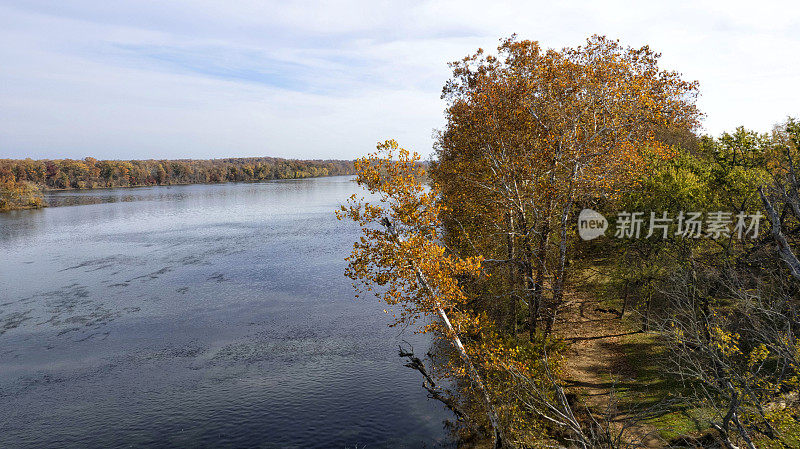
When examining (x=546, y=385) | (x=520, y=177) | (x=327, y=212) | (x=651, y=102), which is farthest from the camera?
(x=327, y=212)

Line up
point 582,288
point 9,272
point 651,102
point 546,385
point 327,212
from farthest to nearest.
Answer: point 327,212 < point 9,272 < point 582,288 < point 546,385 < point 651,102

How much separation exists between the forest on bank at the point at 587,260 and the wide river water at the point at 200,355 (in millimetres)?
3592

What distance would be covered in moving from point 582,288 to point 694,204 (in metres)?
10.1

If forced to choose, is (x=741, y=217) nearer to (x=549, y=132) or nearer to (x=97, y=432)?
(x=549, y=132)

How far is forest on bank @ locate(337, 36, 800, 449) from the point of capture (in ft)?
52.1

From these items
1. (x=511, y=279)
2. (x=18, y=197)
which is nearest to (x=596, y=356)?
(x=511, y=279)

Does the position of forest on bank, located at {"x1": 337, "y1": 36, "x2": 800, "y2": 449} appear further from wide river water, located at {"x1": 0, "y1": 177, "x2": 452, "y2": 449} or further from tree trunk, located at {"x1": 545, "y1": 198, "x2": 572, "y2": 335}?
wide river water, located at {"x1": 0, "y1": 177, "x2": 452, "y2": 449}

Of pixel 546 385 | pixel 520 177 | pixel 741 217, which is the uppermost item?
pixel 520 177

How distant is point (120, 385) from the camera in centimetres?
2394

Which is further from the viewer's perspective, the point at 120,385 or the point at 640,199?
the point at 640,199

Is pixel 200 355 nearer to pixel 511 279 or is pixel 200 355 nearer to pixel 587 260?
pixel 511 279

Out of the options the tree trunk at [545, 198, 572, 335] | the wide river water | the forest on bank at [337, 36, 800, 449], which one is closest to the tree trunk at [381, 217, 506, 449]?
the forest on bank at [337, 36, 800, 449]

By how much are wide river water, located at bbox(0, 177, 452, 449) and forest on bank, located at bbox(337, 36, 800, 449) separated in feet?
11.8

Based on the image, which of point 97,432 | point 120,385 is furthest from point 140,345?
point 97,432
